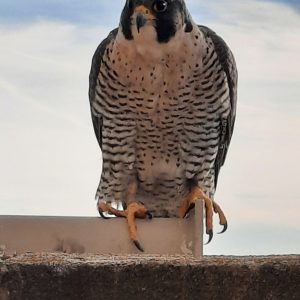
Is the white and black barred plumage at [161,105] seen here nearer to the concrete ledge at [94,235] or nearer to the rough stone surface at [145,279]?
the concrete ledge at [94,235]

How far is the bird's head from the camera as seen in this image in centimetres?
377

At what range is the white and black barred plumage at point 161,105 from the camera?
12.7 feet

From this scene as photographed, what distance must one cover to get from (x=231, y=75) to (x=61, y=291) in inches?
121

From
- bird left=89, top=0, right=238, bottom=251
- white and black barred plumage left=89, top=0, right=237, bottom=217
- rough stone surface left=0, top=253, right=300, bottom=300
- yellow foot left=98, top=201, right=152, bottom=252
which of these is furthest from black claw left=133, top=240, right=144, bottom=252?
rough stone surface left=0, top=253, right=300, bottom=300

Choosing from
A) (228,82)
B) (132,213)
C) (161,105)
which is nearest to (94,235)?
(132,213)

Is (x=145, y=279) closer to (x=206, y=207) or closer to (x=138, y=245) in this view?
(x=138, y=245)

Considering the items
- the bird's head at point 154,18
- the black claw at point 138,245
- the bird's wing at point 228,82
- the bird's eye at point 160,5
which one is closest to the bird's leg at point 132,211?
the black claw at point 138,245

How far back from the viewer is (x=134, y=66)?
12.8ft

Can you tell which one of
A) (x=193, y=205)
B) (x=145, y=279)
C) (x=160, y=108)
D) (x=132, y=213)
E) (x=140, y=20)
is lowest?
(x=145, y=279)

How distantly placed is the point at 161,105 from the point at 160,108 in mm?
21

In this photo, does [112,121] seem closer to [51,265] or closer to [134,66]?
[134,66]

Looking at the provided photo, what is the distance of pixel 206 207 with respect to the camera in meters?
3.84

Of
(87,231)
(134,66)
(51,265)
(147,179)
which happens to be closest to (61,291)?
(51,265)

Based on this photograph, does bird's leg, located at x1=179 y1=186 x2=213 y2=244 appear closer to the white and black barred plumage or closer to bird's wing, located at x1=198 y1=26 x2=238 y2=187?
the white and black barred plumage
